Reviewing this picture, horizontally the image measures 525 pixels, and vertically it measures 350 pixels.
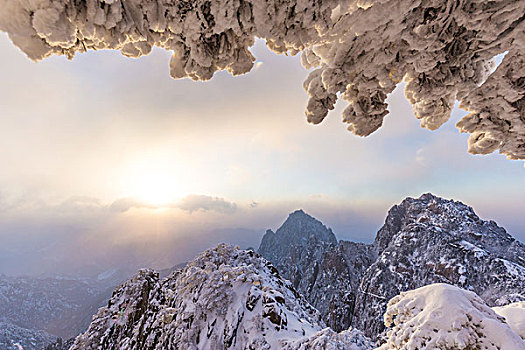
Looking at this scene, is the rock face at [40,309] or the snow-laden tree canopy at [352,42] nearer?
the snow-laden tree canopy at [352,42]

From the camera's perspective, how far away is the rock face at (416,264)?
3080cm

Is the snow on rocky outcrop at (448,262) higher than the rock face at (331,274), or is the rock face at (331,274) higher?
the snow on rocky outcrop at (448,262)

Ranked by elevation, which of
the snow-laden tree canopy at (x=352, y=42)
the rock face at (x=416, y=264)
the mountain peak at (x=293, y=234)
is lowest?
the mountain peak at (x=293, y=234)

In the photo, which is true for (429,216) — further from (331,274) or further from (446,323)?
(446,323)

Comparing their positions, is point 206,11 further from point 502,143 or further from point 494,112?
point 502,143

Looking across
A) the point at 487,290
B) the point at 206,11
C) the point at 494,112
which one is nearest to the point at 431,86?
the point at 494,112

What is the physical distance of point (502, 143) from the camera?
5.41 meters

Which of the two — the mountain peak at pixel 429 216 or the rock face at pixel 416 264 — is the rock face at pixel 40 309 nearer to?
the rock face at pixel 416 264

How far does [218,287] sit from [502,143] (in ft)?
43.5

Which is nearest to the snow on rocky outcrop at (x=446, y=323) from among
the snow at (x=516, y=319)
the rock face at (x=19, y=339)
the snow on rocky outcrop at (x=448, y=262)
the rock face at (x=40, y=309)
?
the snow at (x=516, y=319)

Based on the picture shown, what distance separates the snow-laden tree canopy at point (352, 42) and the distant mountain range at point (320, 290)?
4.37 metres

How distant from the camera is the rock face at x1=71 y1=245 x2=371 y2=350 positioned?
31.5 feet

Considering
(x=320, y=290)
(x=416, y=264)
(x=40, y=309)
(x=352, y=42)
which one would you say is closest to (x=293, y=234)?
(x=320, y=290)

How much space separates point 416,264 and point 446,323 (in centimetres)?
4573
